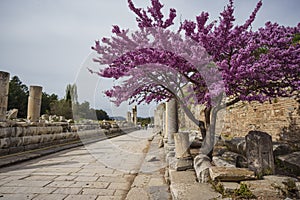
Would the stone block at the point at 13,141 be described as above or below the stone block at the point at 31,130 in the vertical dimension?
below

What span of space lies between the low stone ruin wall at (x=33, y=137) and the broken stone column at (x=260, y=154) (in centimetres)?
643

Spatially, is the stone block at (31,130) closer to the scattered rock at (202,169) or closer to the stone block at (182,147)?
the stone block at (182,147)

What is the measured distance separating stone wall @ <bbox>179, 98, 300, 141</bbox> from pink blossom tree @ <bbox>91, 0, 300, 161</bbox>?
2260 millimetres

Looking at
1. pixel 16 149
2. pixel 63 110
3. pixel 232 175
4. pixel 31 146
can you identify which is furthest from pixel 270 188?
pixel 63 110

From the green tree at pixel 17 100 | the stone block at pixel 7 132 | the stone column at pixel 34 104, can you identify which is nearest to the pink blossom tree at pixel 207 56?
the stone block at pixel 7 132

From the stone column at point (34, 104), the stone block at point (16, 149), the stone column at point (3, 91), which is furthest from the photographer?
the stone column at point (34, 104)

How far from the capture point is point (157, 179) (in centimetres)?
418

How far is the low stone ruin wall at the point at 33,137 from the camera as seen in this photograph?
636 cm

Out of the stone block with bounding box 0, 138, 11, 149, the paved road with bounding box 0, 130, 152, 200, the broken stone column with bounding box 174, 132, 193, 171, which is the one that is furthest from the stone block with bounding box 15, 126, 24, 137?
the broken stone column with bounding box 174, 132, 193, 171

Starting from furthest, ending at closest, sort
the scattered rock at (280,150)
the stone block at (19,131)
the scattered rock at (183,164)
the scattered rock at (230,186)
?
the stone block at (19,131)
the scattered rock at (280,150)
the scattered rock at (183,164)
the scattered rock at (230,186)

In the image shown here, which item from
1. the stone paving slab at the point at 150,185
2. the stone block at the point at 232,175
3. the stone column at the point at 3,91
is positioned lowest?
the stone paving slab at the point at 150,185

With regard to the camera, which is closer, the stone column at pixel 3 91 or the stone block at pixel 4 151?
the stone block at pixel 4 151

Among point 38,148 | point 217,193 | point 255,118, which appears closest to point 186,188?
point 217,193

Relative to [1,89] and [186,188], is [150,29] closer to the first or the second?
[186,188]
